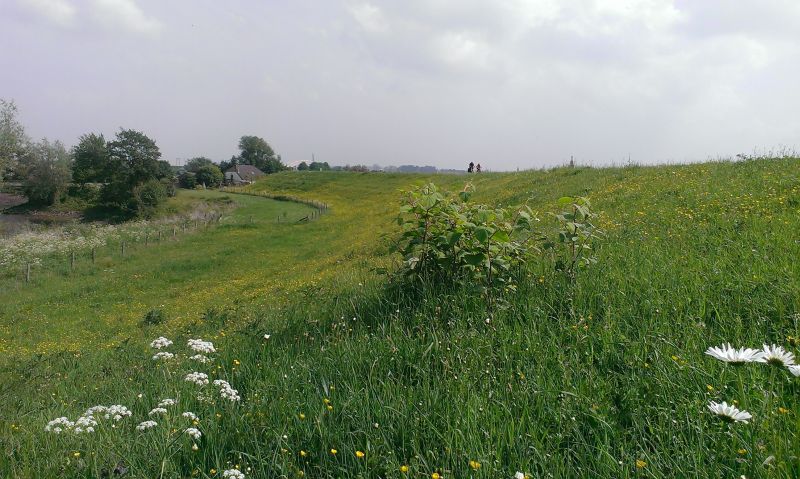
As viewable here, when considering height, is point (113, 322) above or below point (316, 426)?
below

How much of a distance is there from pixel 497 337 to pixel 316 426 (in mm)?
1521

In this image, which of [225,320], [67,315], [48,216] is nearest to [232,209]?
[48,216]

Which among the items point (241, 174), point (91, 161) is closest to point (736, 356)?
point (91, 161)

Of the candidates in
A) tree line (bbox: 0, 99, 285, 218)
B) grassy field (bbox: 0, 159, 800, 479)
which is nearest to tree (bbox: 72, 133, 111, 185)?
tree line (bbox: 0, 99, 285, 218)

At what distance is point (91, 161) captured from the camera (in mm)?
68375

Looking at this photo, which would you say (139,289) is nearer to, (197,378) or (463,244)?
(197,378)

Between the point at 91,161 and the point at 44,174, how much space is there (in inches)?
439

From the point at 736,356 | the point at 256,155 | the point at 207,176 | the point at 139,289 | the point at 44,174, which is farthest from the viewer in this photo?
the point at 256,155

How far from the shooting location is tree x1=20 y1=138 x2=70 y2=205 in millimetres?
56938

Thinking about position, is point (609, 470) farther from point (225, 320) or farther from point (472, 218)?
point (225, 320)

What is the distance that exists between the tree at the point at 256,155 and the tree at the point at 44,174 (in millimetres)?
77194

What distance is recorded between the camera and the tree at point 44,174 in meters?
56.9

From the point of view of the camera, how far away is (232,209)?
5381cm

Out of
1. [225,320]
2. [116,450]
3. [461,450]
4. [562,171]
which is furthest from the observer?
[562,171]
